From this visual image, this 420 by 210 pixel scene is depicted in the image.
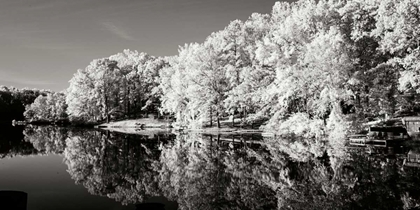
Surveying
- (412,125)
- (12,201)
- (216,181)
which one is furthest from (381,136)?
(12,201)

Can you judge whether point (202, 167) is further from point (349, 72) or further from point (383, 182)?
point (349, 72)

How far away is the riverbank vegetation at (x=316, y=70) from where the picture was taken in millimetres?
30406

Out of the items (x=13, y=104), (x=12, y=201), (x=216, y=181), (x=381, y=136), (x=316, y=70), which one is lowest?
(x=216, y=181)

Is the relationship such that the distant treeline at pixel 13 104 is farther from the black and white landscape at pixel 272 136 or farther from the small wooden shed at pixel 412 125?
the small wooden shed at pixel 412 125

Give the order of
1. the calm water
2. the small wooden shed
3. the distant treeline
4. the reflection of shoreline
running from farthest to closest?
the distant treeline < the small wooden shed < the calm water < the reflection of shoreline

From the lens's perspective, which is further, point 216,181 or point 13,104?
point 13,104

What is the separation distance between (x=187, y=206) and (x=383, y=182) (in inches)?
329

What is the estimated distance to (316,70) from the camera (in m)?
31.7

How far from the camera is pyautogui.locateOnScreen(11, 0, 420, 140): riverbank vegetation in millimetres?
30406

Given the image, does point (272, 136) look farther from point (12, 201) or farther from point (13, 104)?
point (13, 104)

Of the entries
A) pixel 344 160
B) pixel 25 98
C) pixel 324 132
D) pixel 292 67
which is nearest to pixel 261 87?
pixel 292 67

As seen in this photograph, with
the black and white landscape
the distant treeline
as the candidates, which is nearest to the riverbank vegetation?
the black and white landscape

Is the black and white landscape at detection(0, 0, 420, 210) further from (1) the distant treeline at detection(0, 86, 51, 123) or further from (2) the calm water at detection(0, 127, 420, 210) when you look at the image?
(1) the distant treeline at detection(0, 86, 51, 123)

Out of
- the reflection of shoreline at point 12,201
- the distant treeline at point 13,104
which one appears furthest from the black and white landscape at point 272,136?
the distant treeline at point 13,104
